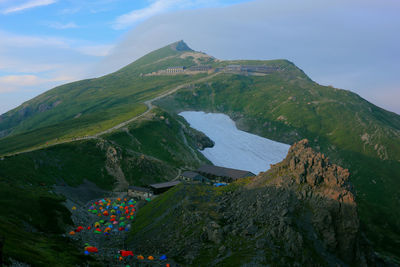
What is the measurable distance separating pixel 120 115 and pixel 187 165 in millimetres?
69635

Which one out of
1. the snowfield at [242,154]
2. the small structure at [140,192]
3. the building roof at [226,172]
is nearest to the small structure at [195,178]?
the building roof at [226,172]

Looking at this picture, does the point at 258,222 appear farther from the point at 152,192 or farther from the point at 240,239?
the point at 152,192

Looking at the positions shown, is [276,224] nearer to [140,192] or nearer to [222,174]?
[140,192]

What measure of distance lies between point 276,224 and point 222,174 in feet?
228

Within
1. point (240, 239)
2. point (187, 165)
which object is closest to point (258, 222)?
point (240, 239)

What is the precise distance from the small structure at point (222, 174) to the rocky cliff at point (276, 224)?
48.4 m

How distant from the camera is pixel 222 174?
4786 inches

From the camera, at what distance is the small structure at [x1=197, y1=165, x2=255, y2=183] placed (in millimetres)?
118019

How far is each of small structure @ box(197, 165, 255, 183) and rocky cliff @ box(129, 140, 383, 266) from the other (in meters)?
48.4

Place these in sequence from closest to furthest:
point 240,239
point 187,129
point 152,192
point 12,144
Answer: point 240,239
point 152,192
point 12,144
point 187,129

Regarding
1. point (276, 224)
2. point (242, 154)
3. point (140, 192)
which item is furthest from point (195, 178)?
point (242, 154)

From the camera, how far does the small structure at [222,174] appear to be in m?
118

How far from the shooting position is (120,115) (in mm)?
188375

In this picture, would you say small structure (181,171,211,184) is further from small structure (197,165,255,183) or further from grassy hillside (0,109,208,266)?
grassy hillside (0,109,208,266)
